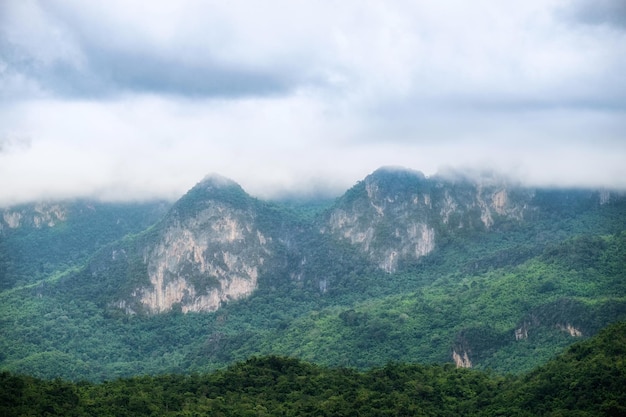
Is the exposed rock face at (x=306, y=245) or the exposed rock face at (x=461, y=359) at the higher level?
the exposed rock face at (x=306, y=245)

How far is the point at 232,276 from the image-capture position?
12662 centimetres

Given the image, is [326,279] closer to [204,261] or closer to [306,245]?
[306,245]

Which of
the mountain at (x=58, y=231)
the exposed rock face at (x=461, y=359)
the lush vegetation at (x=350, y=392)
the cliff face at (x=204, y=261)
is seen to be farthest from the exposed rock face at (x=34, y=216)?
the lush vegetation at (x=350, y=392)

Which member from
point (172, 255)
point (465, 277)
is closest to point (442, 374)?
point (465, 277)

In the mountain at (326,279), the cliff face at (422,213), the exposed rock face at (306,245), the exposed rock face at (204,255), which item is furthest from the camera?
the cliff face at (422,213)

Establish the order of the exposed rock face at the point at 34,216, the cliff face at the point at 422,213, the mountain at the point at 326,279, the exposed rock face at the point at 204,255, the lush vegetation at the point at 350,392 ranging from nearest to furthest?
the lush vegetation at the point at 350,392, the mountain at the point at 326,279, the exposed rock face at the point at 204,255, the cliff face at the point at 422,213, the exposed rock face at the point at 34,216

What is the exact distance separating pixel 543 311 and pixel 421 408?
2920cm

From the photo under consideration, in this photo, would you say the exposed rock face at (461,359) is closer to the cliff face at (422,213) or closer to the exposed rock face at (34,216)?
the cliff face at (422,213)

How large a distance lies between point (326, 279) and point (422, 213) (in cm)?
1572

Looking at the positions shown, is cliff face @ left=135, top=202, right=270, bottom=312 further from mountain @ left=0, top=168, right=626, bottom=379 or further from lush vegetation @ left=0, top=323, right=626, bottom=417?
lush vegetation @ left=0, top=323, right=626, bottom=417

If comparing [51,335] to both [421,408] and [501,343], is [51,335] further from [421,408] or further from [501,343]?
[421,408]

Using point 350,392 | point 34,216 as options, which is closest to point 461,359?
point 350,392

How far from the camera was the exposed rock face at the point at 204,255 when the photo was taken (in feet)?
401

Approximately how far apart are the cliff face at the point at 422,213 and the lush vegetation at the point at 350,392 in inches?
2463
